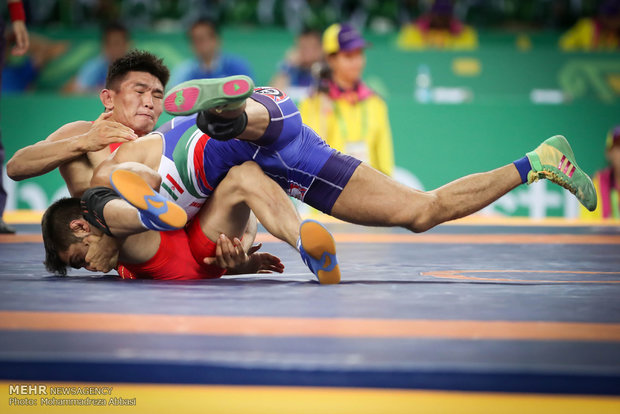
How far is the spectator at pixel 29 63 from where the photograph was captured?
645 cm

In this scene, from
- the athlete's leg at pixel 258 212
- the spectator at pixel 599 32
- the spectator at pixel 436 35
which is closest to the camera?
the athlete's leg at pixel 258 212

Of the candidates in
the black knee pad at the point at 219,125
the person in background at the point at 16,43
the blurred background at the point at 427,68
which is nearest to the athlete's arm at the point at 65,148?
the black knee pad at the point at 219,125

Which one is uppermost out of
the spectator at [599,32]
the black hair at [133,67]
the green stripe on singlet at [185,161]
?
the spectator at [599,32]

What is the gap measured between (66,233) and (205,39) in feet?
12.4

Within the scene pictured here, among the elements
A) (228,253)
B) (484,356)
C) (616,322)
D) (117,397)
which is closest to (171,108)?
(228,253)

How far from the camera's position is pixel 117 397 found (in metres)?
1.51

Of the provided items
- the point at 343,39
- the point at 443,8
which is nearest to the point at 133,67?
the point at 343,39

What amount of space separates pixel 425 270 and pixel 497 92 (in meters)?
3.84

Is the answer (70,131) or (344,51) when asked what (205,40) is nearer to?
(344,51)

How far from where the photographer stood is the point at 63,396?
1.55 meters

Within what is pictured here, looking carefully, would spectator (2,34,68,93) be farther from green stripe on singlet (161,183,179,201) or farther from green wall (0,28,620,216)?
green stripe on singlet (161,183,179,201)

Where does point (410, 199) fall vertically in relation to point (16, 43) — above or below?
below

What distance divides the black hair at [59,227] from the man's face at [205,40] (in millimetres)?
3679

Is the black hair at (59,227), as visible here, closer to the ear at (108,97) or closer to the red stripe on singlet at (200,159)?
the red stripe on singlet at (200,159)
